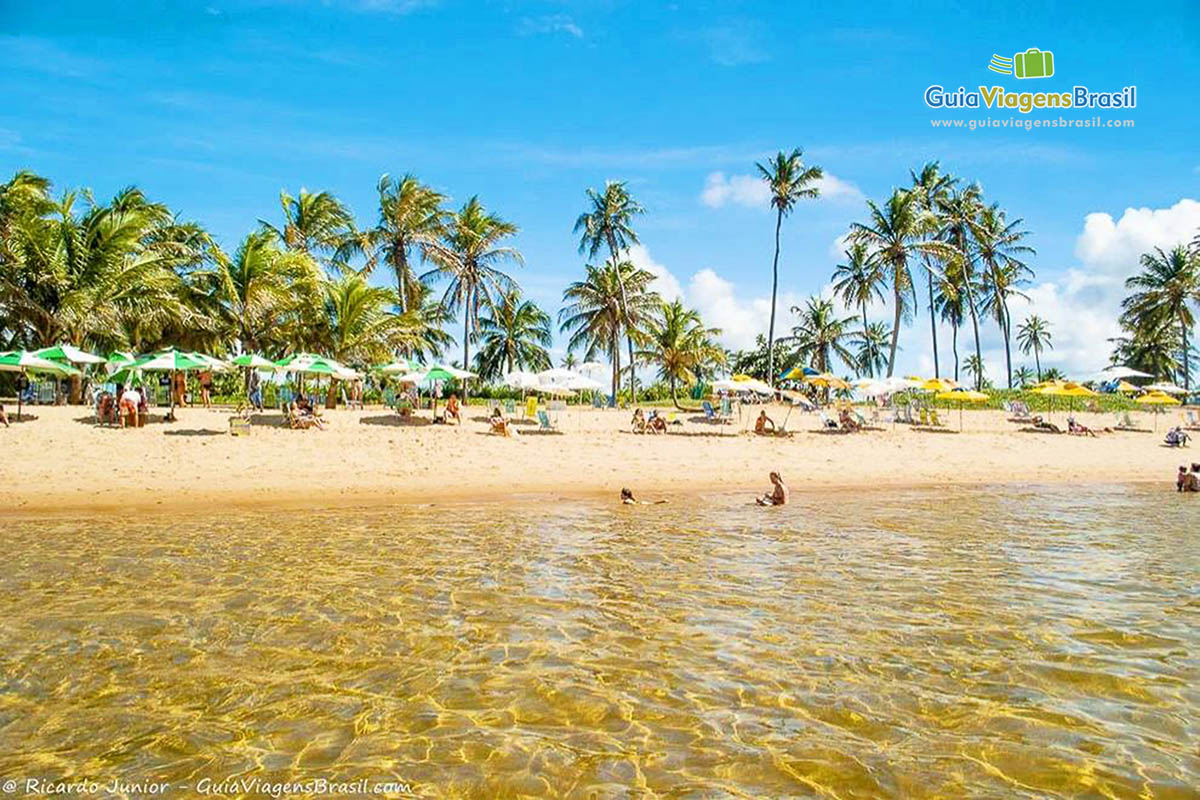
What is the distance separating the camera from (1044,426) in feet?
97.1

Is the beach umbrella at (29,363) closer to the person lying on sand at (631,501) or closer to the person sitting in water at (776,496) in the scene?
the person lying on sand at (631,501)

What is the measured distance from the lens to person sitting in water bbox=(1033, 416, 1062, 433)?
29.1 metres

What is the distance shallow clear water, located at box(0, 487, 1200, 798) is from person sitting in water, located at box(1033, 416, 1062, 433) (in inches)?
791

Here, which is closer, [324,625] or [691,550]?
[324,625]

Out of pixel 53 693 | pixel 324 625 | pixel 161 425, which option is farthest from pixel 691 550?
pixel 161 425

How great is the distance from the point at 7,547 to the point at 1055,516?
17378 mm

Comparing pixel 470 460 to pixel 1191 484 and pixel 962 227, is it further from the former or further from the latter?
pixel 962 227

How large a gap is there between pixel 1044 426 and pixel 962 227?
2251 centimetres

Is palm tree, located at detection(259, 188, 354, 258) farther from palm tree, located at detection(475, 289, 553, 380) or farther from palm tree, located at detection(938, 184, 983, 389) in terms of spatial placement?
palm tree, located at detection(938, 184, 983, 389)

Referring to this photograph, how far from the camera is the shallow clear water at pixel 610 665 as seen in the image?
425cm

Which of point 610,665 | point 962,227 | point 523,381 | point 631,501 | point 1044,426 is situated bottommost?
point 610,665

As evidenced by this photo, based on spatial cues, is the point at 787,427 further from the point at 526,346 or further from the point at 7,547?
the point at 526,346

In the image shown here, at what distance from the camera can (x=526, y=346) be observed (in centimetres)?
5484

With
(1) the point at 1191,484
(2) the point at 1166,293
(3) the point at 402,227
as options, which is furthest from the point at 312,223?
(2) the point at 1166,293
